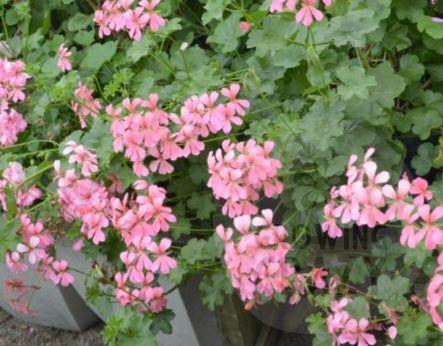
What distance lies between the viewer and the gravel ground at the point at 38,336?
2.48 meters

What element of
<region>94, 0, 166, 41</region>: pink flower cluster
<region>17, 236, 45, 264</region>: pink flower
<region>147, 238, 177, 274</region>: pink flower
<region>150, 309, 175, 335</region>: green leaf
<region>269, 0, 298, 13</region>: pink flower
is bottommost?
<region>150, 309, 175, 335</region>: green leaf

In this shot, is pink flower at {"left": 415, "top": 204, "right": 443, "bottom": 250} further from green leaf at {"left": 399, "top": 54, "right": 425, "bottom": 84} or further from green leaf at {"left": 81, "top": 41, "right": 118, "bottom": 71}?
green leaf at {"left": 81, "top": 41, "right": 118, "bottom": 71}

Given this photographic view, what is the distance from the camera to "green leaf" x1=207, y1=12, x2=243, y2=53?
162 centimetres

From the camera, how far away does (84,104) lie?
1611 millimetres

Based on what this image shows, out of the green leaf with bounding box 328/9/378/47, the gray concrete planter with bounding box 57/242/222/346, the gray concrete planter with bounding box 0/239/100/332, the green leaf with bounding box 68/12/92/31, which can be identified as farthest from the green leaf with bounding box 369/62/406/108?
the gray concrete planter with bounding box 0/239/100/332

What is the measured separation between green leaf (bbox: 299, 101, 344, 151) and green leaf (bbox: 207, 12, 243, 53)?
358 mm

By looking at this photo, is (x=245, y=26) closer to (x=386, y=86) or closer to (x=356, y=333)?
(x=386, y=86)

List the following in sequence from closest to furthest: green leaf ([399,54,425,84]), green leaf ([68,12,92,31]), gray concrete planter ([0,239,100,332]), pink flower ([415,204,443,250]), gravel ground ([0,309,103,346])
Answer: pink flower ([415,204,443,250]), green leaf ([399,54,425,84]), green leaf ([68,12,92,31]), gray concrete planter ([0,239,100,332]), gravel ground ([0,309,103,346])

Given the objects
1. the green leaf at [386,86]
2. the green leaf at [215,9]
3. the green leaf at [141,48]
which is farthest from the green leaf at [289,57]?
the green leaf at [141,48]

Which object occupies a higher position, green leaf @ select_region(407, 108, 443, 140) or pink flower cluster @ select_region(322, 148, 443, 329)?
pink flower cluster @ select_region(322, 148, 443, 329)

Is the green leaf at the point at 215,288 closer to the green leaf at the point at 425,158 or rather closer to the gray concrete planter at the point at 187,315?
the gray concrete planter at the point at 187,315

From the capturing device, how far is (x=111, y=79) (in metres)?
1.84

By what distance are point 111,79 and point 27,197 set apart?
1.39 feet

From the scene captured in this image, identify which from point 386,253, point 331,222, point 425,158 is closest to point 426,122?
point 425,158
